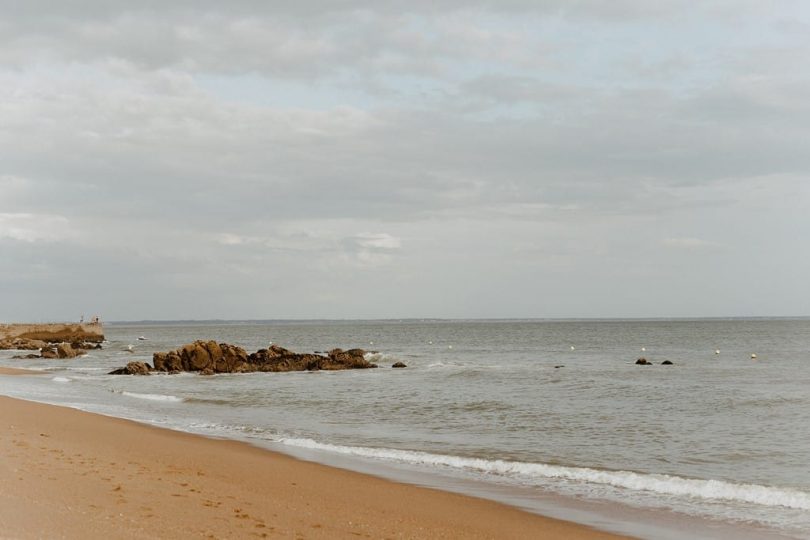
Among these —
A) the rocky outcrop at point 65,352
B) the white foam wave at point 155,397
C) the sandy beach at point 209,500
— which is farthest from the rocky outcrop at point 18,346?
the sandy beach at point 209,500

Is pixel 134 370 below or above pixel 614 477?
below

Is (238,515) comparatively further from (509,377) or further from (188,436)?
(509,377)

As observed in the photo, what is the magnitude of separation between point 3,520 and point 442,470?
9.08 metres

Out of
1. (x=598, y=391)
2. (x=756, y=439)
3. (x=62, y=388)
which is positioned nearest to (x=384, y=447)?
(x=756, y=439)

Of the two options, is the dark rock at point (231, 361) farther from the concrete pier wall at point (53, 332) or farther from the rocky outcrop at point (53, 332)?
the concrete pier wall at point (53, 332)

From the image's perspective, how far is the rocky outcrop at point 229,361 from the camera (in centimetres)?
4569

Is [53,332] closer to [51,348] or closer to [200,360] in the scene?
[51,348]

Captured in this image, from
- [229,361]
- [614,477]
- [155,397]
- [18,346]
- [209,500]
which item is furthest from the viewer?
[18,346]

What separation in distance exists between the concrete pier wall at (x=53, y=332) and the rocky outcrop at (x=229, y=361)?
59039 millimetres

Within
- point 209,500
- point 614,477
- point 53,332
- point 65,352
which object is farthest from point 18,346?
point 614,477

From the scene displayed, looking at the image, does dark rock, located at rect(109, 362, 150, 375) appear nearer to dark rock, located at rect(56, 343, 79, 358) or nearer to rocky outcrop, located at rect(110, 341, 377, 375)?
rocky outcrop, located at rect(110, 341, 377, 375)

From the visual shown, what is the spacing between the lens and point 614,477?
46.4 feet

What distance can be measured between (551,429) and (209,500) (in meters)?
12.5

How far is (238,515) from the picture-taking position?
9.67 meters
